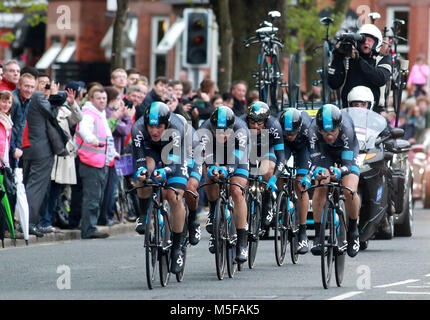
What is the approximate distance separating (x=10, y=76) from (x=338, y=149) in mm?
5459

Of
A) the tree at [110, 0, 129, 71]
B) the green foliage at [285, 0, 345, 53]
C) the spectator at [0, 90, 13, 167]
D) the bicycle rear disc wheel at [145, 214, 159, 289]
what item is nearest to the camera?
the bicycle rear disc wheel at [145, 214, 159, 289]

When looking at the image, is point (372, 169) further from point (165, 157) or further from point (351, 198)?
point (165, 157)

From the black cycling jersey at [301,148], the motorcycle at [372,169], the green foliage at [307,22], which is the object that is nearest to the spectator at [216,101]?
the motorcycle at [372,169]

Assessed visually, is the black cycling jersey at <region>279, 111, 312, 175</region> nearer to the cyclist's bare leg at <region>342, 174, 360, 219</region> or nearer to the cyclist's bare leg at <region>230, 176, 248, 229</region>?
the cyclist's bare leg at <region>230, 176, 248, 229</region>

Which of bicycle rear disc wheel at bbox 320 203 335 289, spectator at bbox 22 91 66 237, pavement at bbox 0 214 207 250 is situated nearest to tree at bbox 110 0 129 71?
pavement at bbox 0 214 207 250

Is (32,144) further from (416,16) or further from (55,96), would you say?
(416,16)

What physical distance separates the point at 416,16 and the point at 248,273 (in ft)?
113

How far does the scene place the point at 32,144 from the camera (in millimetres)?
18750

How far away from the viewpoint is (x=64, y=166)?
1952cm

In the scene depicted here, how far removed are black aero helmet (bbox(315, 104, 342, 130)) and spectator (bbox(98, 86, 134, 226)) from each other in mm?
6697

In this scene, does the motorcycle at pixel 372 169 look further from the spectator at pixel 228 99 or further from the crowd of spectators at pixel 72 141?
the spectator at pixel 228 99

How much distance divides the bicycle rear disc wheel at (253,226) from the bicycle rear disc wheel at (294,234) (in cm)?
53

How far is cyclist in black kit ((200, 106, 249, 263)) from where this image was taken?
48.3ft

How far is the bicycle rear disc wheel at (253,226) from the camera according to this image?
1571cm
